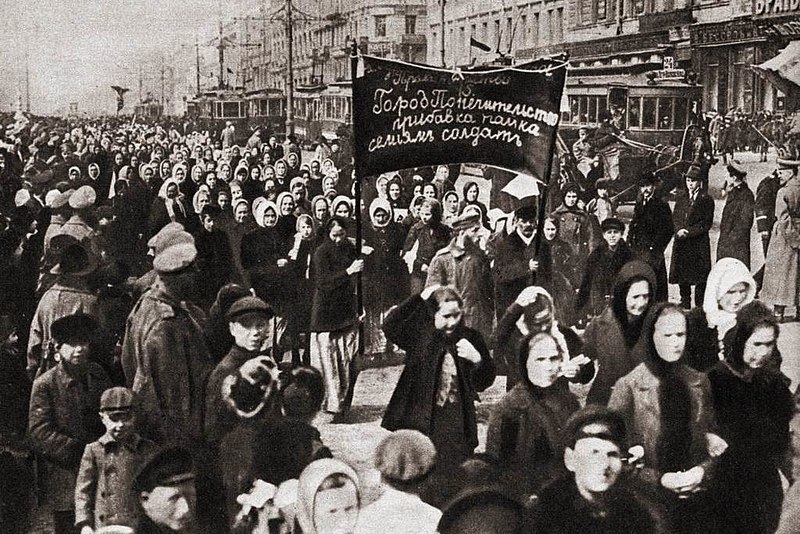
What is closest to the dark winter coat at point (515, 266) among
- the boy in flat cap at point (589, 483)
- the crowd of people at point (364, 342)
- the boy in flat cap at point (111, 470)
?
the crowd of people at point (364, 342)

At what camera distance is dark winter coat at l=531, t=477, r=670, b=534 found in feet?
14.9

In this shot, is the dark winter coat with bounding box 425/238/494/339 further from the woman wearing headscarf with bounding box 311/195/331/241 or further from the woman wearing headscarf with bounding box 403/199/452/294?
the woman wearing headscarf with bounding box 311/195/331/241

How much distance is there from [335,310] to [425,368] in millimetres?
712

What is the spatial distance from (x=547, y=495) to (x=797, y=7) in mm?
2945

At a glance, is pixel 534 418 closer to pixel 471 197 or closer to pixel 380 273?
pixel 380 273

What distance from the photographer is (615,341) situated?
5242 mm

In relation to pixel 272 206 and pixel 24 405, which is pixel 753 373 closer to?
pixel 272 206

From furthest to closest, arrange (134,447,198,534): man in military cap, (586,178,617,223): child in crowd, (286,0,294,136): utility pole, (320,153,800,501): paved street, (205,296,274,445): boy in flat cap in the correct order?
(586,178,617,223): child in crowd
(286,0,294,136): utility pole
(320,153,800,501): paved street
(205,296,274,445): boy in flat cap
(134,447,198,534): man in military cap

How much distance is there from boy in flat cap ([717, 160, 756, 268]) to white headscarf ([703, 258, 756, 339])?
0.19 ft

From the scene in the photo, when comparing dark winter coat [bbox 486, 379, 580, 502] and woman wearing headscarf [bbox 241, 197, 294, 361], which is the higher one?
woman wearing headscarf [bbox 241, 197, 294, 361]

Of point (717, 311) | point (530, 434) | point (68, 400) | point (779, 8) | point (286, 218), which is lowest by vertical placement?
point (530, 434)

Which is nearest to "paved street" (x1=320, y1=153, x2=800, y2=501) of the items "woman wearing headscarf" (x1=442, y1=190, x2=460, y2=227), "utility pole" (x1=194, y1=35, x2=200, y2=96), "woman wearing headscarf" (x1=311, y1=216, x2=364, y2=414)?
"woman wearing headscarf" (x1=311, y1=216, x2=364, y2=414)

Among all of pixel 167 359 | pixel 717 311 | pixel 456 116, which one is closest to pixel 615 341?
pixel 717 311

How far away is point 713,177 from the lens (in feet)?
19.3
